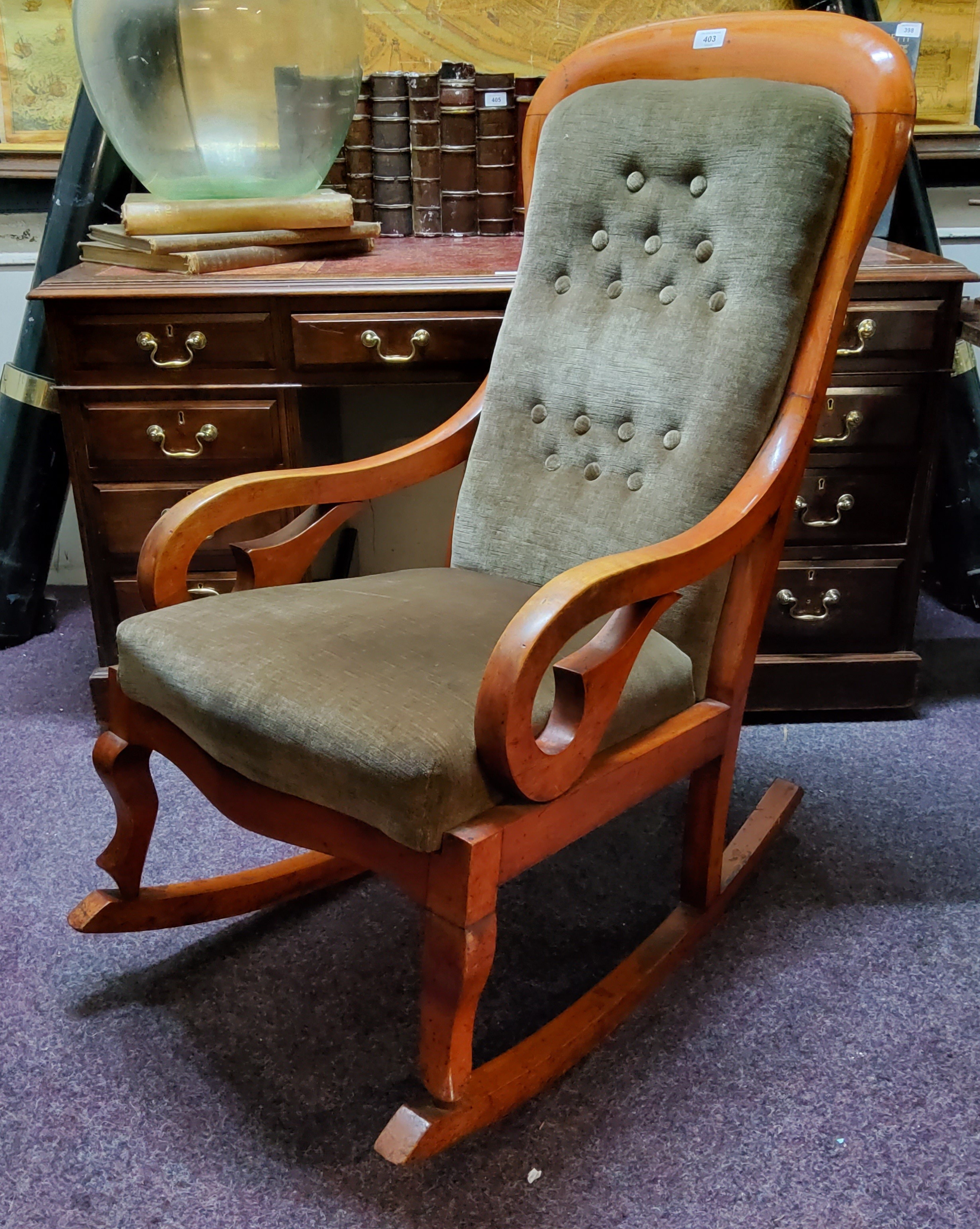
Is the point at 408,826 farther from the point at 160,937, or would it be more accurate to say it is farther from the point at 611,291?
the point at 611,291

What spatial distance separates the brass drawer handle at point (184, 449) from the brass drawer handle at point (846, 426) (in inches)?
36.9

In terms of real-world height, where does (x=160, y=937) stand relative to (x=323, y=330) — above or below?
below

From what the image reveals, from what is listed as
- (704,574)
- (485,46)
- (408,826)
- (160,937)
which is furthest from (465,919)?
(485,46)

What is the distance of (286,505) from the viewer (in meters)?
1.23

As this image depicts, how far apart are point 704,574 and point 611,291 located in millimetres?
444

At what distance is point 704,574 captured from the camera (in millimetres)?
1009

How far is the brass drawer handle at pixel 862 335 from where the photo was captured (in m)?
1.56

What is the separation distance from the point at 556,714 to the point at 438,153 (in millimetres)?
1246

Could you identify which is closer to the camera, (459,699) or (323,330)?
(459,699)

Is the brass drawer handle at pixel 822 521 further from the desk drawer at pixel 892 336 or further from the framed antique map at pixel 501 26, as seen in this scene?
the framed antique map at pixel 501 26

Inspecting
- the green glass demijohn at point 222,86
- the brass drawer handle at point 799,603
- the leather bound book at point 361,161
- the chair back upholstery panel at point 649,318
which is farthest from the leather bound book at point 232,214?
the brass drawer handle at point 799,603

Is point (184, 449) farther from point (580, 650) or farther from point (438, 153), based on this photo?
point (580, 650)

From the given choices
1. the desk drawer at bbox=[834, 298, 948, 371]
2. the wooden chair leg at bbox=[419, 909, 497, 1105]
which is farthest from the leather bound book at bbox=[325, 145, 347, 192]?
the wooden chair leg at bbox=[419, 909, 497, 1105]

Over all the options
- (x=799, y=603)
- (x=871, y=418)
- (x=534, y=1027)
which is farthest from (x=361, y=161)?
(x=534, y=1027)
